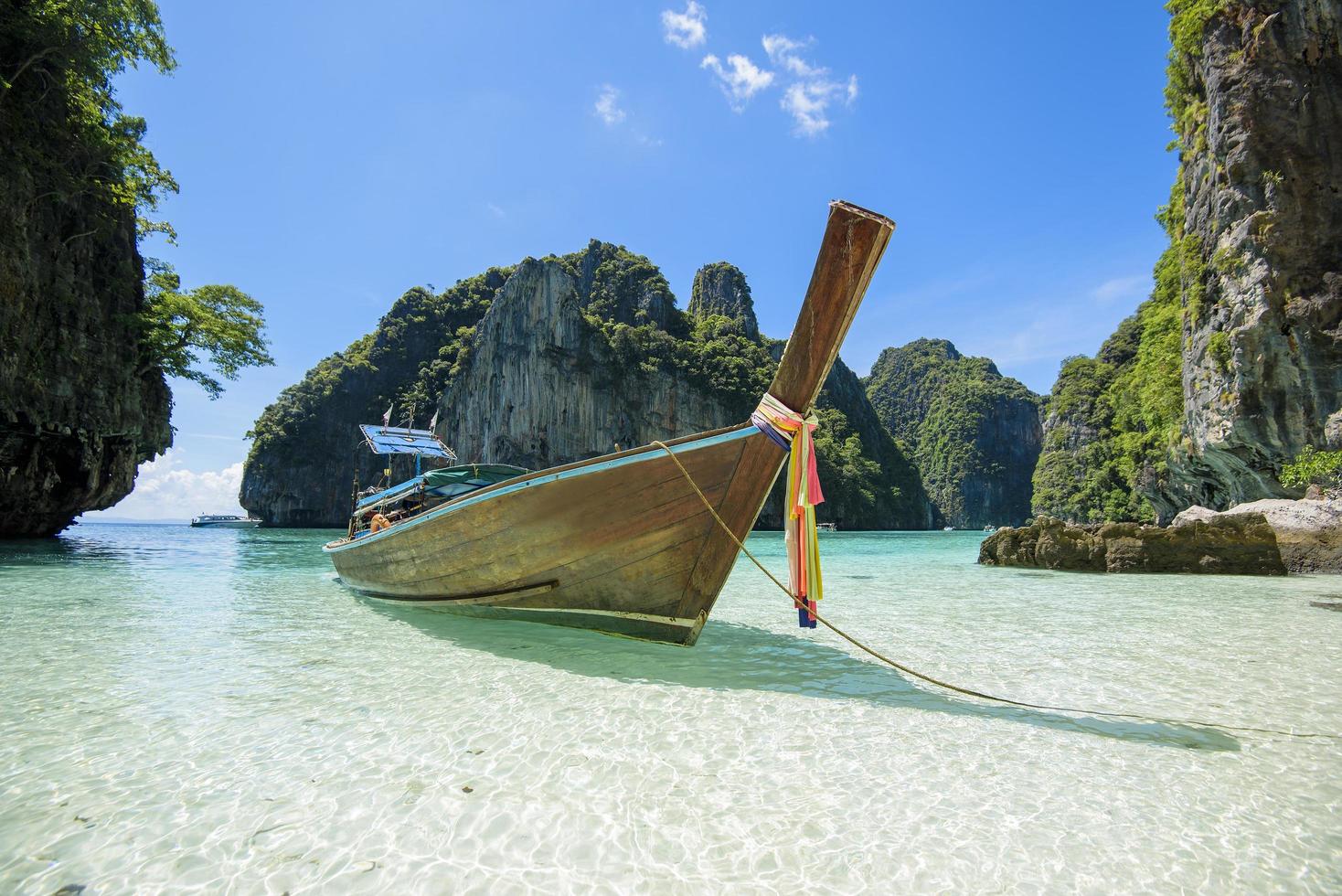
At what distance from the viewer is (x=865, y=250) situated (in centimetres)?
369

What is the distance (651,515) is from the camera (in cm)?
449

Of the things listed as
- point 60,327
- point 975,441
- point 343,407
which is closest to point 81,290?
point 60,327

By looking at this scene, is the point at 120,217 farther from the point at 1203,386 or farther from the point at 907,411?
the point at 907,411

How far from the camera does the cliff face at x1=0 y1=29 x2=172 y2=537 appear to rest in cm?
1397

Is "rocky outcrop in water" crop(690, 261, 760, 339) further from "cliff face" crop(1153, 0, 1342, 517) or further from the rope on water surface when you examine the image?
the rope on water surface

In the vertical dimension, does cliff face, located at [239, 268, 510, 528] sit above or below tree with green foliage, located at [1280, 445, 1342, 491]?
above

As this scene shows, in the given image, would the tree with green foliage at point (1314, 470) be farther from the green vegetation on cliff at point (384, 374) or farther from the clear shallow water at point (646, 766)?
the green vegetation on cliff at point (384, 374)

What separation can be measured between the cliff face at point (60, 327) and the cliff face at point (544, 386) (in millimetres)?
19260

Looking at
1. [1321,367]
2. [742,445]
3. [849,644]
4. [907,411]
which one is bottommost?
[849,644]

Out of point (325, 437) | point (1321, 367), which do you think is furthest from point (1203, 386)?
point (325, 437)

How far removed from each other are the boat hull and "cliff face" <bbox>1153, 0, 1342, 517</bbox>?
17198 mm

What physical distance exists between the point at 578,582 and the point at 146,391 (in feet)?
80.0

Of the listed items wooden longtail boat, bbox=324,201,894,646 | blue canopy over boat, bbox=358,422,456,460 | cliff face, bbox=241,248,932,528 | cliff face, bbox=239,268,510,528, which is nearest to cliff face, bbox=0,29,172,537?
blue canopy over boat, bbox=358,422,456,460

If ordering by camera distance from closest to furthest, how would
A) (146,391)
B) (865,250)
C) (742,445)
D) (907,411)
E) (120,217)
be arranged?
(865,250) → (742,445) → (120,217) → (146,391) → (907,411)
